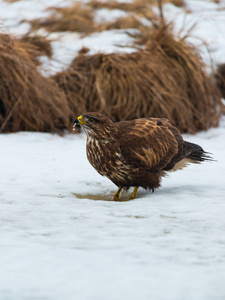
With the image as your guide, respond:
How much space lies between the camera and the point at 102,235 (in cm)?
261

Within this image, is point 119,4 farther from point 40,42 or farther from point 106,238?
point 106,238

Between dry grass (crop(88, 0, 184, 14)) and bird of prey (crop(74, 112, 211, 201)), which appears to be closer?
bird of prey (crop(74, 112, 211, 201))

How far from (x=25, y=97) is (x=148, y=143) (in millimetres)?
2799

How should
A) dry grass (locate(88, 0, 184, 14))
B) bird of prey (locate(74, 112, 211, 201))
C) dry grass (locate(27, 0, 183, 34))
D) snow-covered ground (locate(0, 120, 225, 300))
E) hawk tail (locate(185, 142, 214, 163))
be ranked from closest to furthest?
snow-covered ground (locate(0, 120, 225, 300)), bird of prey (locate(74, 112, 211, 201)), hawk tail (locate(185, 142, 214, 163)), dry grass (locate(27, 0, 183, 34)), dry grass (locate(88, 0, 184, 14))

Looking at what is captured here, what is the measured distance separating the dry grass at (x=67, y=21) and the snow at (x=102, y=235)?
427 centimetres

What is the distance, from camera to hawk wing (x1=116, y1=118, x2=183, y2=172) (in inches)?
142

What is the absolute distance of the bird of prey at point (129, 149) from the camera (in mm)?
3580

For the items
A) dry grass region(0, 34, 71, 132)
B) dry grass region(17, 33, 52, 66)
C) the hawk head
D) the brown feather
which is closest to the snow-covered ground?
the brown feather

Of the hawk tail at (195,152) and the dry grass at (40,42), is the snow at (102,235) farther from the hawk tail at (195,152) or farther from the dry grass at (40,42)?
the dry grass at (40,42)

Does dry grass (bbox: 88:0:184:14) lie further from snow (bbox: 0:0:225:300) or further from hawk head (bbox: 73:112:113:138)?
hawk head (bbox: 73:112:113:138)

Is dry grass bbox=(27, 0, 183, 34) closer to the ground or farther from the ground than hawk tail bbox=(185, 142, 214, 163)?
closer to the ground

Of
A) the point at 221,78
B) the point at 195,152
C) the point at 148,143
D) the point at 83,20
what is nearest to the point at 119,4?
the point at 83,20

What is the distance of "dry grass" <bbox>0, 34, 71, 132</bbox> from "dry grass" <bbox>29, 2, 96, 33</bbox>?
101 inches

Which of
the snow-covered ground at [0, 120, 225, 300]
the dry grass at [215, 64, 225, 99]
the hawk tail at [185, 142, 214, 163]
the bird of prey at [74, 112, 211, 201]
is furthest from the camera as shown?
the dry grass at [215, 64, 225, 99]
